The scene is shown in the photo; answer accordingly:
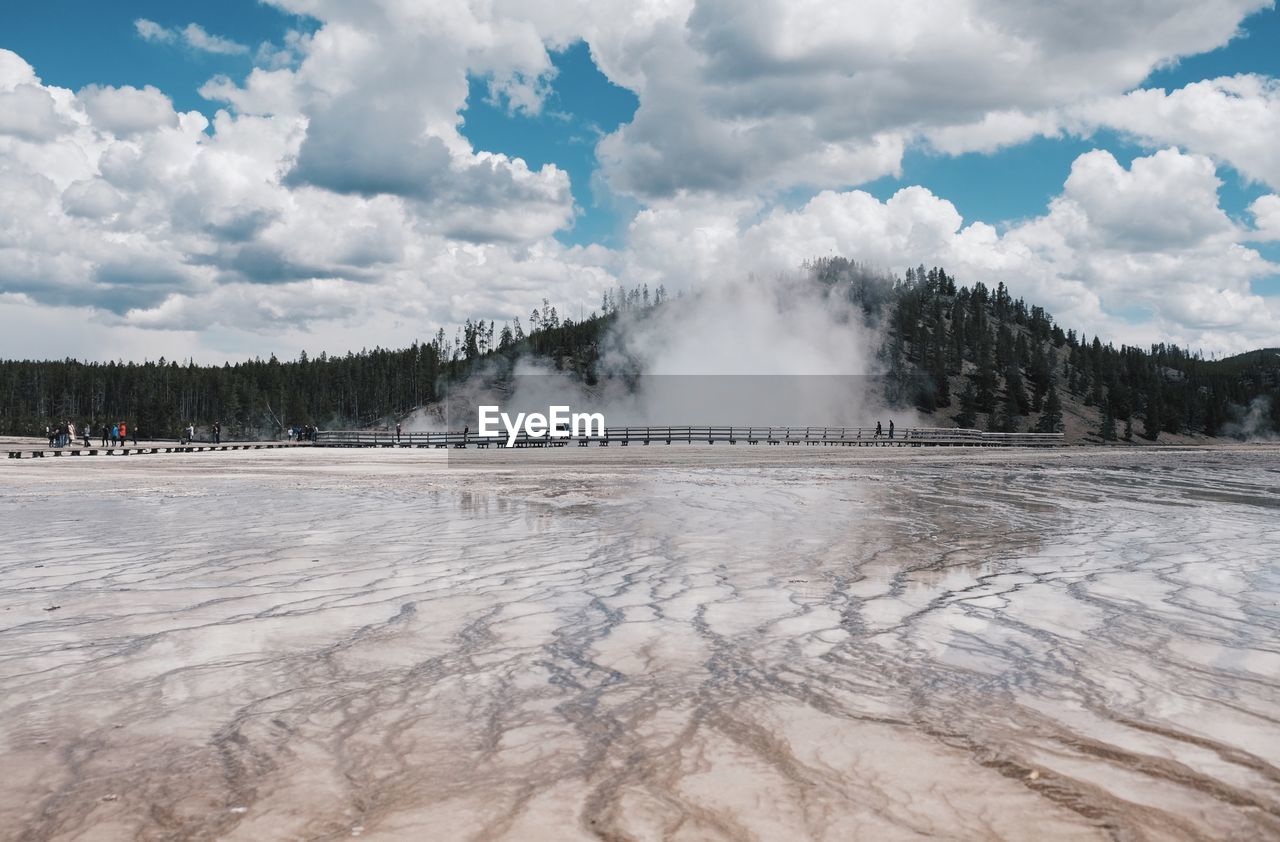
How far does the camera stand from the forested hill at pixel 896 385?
13350 cm

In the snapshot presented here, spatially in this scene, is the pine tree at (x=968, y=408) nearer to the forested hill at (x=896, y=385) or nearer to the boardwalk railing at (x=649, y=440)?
the forested hill at (x=896, y=385)

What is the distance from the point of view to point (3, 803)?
335cm

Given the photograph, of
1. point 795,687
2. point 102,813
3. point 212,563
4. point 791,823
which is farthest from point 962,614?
point 212,563

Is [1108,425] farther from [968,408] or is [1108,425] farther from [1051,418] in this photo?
[968,408]

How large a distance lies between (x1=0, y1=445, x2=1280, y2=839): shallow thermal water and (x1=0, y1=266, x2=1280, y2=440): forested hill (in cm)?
12087

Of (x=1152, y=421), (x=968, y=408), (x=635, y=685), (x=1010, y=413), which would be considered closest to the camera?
(x=635, y=685)

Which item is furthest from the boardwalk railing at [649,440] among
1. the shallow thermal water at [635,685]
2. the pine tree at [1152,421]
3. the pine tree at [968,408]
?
the pine tree at [1152,421]

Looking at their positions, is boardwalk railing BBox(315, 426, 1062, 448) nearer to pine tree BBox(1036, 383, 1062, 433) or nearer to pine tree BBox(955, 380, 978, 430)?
pine tree BBox(1036, 383, 1062, 433)

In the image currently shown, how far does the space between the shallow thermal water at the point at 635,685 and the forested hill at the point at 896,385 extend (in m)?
121

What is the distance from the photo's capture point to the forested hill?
133500 mm

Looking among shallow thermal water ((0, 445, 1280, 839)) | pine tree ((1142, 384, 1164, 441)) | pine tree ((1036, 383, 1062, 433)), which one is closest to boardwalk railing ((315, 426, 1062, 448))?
shallow thermal water ((0, 445, 1280, 839))

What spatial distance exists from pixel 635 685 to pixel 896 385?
5496 inches

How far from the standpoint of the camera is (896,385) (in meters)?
139

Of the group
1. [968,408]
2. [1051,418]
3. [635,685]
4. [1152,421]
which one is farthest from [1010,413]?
[635,685]
